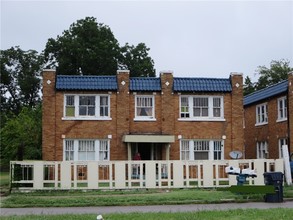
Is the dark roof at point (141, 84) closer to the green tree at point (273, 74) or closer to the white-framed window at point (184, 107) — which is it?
the white-framed window at point (184, 107)

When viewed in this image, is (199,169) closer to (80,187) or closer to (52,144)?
(80,187)

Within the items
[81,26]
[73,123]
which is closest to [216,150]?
[73,123]

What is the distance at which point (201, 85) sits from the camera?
99.3ft

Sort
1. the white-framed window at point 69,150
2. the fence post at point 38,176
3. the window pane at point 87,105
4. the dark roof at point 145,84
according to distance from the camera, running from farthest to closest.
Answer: the dark roof at point 145,84
the window pane at point 87,105
the white-framed window at point 69,150
the fence post at point 38,176

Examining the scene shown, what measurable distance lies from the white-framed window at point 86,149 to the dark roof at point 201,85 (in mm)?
5617

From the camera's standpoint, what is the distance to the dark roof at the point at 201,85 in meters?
30.1

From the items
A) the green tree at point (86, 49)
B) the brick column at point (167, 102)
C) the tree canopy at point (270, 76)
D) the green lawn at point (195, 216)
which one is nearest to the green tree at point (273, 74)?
the tree canopy at point (270, 76)

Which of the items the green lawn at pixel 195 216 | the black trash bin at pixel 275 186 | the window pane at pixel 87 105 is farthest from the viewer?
the window pane at pixel 87 105

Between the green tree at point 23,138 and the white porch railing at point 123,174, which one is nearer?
the white porch railing at point 123,174

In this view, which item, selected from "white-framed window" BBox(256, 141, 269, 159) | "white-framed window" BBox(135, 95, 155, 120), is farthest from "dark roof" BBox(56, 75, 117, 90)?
"white-framed window" BBox(256, 141, 269, 159)

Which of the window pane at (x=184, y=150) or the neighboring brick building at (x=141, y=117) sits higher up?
the neighboring brick building at (x=141, y=117)

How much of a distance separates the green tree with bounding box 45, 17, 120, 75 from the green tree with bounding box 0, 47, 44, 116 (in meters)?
6.92

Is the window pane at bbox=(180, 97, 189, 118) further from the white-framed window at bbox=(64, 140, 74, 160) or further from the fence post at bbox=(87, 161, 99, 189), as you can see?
the fence post at bbox=(87, 161, 99, 189)

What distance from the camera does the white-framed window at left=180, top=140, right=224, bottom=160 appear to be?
98.9ft
